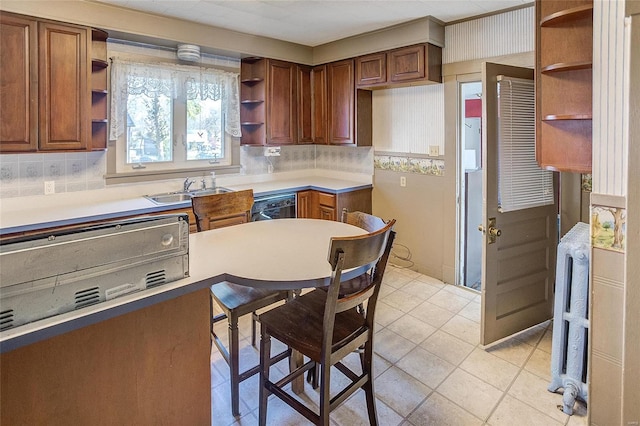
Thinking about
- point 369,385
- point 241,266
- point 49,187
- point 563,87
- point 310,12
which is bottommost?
point 369,385

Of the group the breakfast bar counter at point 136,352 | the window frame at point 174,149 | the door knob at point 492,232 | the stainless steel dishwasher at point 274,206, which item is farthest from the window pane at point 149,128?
the door knob at point 492,232

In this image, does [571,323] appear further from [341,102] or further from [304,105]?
[304,105]

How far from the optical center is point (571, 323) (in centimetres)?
209

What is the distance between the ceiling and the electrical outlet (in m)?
1.49

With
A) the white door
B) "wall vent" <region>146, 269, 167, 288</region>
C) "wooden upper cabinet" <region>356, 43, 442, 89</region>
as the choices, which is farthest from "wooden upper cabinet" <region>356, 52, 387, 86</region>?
"wall vent" <region>146, 269, 167, 288</region>

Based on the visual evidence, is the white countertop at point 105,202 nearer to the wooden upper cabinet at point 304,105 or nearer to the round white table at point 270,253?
the wooden upper cabinet at point 304,105

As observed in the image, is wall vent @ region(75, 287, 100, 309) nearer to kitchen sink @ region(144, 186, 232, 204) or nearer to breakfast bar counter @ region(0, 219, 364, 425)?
breakfast bar counter @ region(0, 219, 364, 425)

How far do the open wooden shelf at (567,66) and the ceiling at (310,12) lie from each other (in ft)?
4.25

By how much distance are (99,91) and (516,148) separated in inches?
125

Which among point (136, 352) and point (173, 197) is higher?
point (173, 197)

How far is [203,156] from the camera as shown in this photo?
4055 mm

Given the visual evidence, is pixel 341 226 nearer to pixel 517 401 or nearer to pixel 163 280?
pixel 163 280

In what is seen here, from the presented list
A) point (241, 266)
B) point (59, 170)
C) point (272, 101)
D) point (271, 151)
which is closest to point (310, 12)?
point (272, 101)

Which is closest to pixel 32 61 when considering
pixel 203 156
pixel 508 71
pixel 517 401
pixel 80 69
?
pixel 80 69
